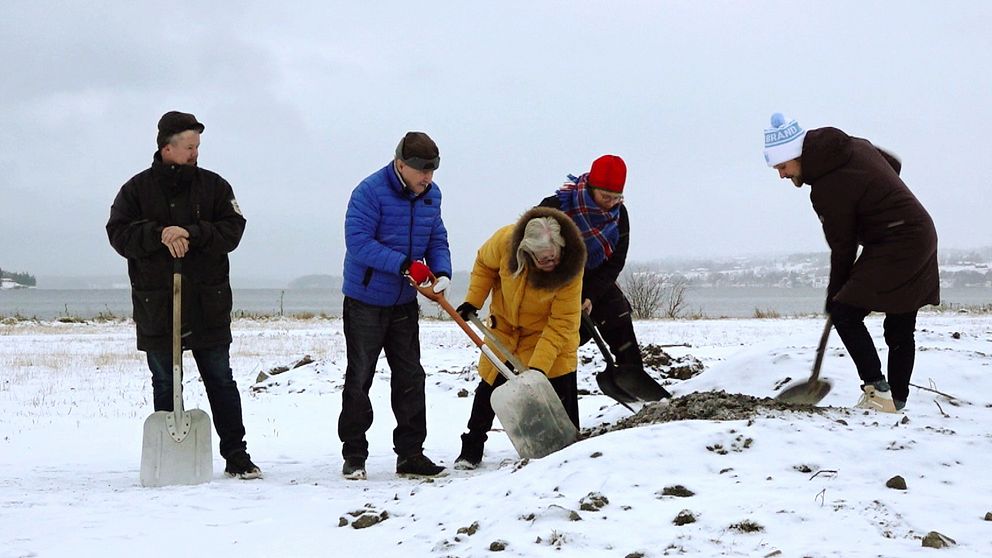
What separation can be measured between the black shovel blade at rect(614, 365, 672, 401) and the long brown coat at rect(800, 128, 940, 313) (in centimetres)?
155

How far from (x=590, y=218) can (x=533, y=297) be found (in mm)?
696

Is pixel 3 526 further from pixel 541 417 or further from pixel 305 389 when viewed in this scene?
pixel 305 389

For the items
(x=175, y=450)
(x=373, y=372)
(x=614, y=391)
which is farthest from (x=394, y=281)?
(x=614, y=391)

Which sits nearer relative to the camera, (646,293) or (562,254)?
(562,254)

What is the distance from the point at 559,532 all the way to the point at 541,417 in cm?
169

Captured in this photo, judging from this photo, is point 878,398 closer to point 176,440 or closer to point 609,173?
point 609,173

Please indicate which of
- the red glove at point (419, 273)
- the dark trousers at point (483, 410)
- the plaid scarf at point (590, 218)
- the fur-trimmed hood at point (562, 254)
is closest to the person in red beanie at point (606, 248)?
the plaid scarf at point (590, 218)

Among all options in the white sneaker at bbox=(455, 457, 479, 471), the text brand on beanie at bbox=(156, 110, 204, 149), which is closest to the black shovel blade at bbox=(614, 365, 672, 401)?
the white sneaker at bbox=(455, 457, 479, 471)

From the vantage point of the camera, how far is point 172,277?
472 cm

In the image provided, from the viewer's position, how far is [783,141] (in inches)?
185

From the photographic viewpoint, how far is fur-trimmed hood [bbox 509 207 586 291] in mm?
4656

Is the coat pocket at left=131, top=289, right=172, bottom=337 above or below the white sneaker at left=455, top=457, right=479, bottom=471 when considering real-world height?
above

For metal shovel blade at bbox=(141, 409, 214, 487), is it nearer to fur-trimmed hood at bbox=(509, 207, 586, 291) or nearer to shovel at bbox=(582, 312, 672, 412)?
fur-trimmed hood at bbox=(509, 207, 586, 291)

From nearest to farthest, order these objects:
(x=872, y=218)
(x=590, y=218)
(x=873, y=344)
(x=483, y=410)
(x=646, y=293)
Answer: (x=872, y=218) < (x=873, y=344) < (x=483, y=410) < (x=590, y=218) < (x=646, y=293)
